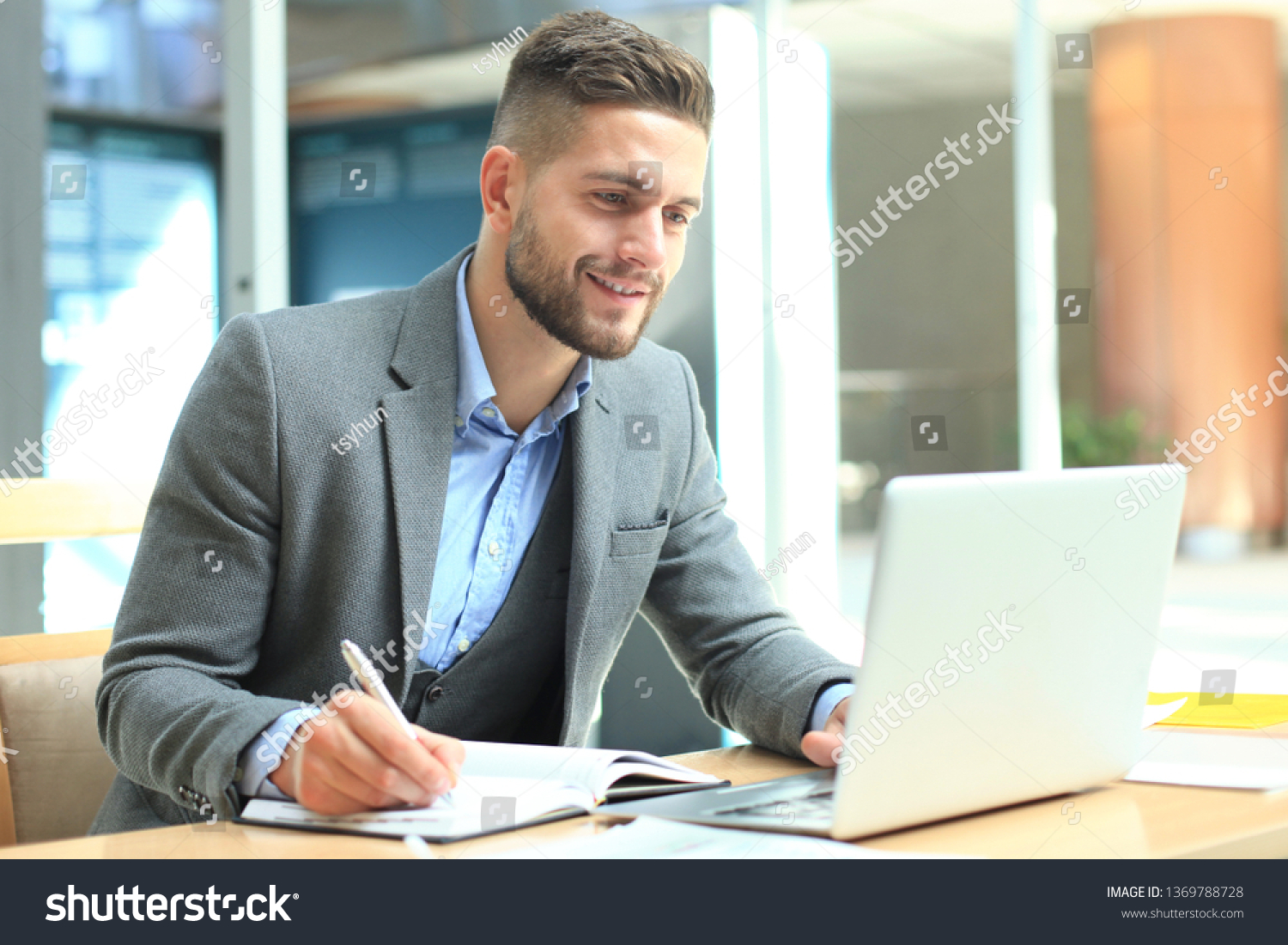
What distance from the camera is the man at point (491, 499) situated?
46.4 inches

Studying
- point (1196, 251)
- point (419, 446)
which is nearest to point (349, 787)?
point (419, 446)

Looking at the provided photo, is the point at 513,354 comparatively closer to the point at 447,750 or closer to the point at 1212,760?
the point at 447,750

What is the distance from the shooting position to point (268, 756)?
1.01m

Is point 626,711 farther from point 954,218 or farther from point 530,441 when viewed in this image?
point 954,218

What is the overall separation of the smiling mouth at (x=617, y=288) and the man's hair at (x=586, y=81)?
0.49 feet

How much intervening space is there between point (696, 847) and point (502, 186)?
89 centimetres

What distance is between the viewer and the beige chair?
130cm

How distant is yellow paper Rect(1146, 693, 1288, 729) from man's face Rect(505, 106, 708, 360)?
711 mm

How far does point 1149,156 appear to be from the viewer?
804 cm

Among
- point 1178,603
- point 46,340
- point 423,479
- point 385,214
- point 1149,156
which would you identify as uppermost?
point 1149,156

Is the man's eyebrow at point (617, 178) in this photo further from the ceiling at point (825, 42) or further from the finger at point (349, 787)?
the ceiling at point (825, 42)

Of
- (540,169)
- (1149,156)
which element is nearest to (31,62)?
(540,169)

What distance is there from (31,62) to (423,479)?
2.09 metres
